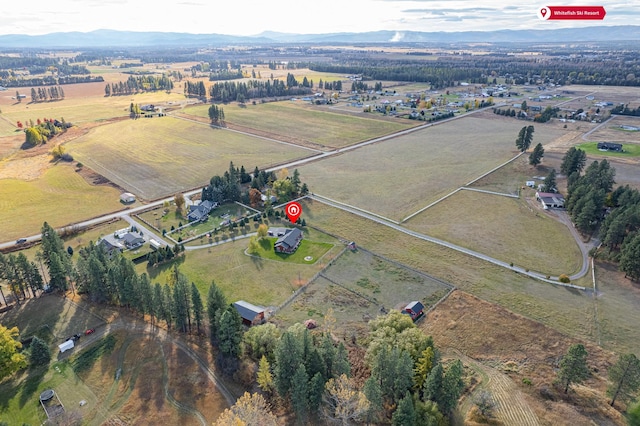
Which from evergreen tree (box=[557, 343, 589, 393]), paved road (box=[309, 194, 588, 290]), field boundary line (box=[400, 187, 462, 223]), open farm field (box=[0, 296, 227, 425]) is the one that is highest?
evergreen tree (box=[557, 343, 589, 393])

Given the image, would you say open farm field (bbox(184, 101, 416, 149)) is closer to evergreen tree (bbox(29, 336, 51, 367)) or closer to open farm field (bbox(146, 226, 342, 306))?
open farm field (bbox(146, 226, 342, 306))

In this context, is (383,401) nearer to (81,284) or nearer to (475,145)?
(81,284)

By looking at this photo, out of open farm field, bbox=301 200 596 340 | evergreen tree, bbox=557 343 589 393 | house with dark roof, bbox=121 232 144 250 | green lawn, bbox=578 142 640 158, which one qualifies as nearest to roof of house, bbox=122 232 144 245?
house with dark roof, bbox=121 232 144 250

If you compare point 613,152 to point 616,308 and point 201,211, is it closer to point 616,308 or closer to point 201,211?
point 616,308

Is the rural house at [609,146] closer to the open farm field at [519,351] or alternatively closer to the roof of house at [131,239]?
the open farm field at [519,351]

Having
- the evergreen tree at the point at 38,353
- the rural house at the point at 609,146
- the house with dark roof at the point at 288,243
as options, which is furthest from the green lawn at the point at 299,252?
the rural house at the point at 609,146

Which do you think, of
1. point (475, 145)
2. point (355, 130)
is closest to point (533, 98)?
point (475, 145)

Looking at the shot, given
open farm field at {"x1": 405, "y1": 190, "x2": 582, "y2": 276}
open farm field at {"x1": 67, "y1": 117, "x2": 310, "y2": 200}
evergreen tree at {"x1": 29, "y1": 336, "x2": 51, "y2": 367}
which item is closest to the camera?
evergreen tree at {"x1": 29, "y1": 336, "x2": 51, "y2": 367}

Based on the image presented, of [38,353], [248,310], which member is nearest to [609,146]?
[248,310]
